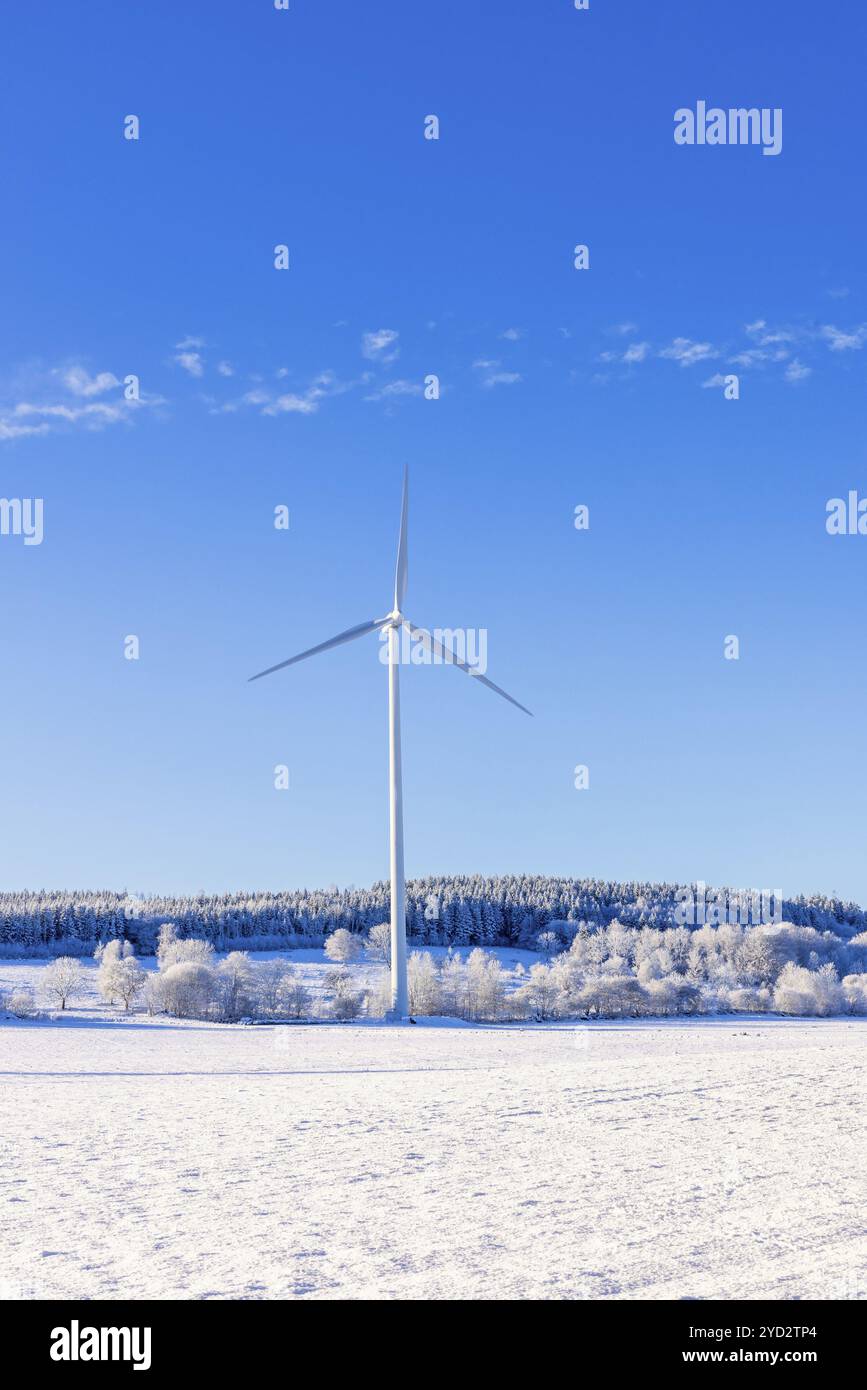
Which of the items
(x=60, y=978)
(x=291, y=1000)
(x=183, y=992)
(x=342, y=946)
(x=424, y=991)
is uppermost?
(x=183, y=992)

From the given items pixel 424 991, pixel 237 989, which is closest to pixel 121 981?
pixel 237 989

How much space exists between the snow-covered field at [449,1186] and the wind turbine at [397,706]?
31.6m

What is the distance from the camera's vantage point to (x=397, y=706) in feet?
211

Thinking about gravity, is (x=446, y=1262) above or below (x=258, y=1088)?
above

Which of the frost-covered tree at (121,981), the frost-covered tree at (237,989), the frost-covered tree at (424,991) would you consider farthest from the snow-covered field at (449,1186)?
the frost-covered tree at (121,981)

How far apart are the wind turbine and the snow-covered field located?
3164 centimetres

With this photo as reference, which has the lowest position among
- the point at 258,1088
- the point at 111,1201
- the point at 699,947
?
the point at 699,947

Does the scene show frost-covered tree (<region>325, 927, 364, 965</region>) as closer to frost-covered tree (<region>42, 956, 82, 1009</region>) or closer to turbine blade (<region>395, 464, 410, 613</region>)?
frost-covered tree (<region>42, 956, 82, 1009</region>)

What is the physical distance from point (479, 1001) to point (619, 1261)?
3287 inches

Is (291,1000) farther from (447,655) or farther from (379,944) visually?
(379,944)

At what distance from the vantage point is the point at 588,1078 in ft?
90.7

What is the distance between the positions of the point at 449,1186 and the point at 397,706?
165 feet
